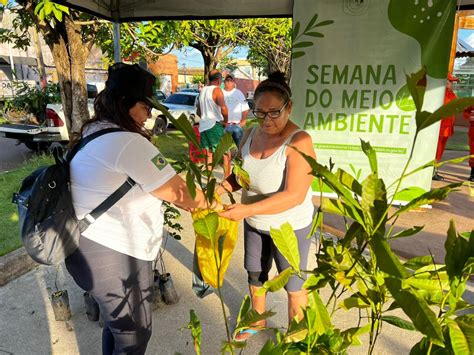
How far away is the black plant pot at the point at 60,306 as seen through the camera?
246cm

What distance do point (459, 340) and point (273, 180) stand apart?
4.21 ft

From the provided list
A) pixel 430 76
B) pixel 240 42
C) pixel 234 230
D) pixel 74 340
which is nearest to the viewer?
pixel 234 230

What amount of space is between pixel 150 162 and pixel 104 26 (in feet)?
15.2

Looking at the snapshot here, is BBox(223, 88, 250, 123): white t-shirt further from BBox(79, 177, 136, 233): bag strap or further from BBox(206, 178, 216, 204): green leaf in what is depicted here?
BBox(206, 178, 216, 204): green leaf

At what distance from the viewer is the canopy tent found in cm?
288

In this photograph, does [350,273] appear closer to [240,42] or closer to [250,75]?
[240,42]

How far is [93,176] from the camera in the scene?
1374 mm

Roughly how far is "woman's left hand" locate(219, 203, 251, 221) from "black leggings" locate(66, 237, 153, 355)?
1.46ft

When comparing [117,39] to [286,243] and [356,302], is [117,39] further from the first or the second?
[356,302]

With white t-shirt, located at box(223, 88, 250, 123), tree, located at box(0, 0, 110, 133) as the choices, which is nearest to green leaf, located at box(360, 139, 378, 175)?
tree, located at box(0, 0, 110, 133)

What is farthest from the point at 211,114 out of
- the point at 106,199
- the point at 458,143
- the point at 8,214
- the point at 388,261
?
the point at 458,143

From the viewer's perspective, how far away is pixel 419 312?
54 centimetres

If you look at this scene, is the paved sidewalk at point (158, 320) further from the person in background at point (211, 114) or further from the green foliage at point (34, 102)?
the green foliage at point (34, 102)

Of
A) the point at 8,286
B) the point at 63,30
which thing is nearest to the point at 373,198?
the point at 8,286
